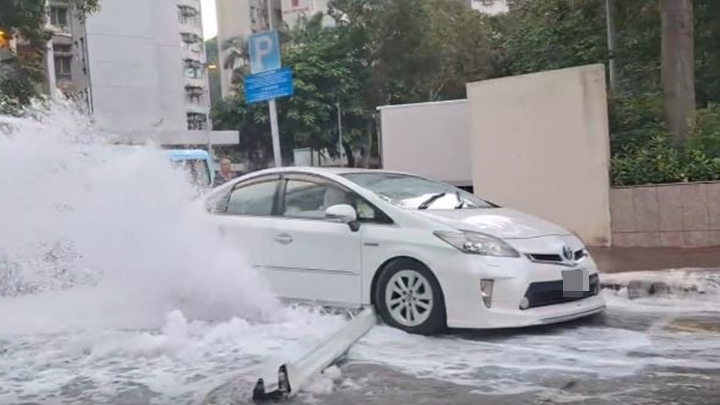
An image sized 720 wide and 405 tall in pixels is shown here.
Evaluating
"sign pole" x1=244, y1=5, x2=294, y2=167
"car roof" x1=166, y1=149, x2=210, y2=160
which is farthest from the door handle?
"sign pole" x1=244, y1=5, x2=294, y2=167

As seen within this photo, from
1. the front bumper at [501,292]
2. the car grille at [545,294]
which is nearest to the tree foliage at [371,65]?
the car grille at [545,294]

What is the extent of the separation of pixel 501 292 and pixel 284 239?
2.10 meters

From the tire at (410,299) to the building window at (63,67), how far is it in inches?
1914

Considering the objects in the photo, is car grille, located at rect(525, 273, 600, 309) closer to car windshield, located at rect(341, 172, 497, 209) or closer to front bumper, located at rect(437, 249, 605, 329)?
front bumper, located at rect(437, 249, 605, 329)

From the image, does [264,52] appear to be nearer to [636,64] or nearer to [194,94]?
[636,64]

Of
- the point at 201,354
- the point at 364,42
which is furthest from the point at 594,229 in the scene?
the point at 364,42

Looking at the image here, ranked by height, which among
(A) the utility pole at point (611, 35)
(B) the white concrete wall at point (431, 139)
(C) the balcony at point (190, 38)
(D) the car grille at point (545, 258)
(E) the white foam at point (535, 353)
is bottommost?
(E) the white foam at point (535, 353)

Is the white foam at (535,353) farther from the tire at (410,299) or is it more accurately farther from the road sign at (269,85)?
the road sign at (269,85)

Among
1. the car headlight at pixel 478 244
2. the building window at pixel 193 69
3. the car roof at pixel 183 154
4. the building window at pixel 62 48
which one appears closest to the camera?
the car headlight at pixel 478 244

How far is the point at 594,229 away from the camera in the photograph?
11.8 metres

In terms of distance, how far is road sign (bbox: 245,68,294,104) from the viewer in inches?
446

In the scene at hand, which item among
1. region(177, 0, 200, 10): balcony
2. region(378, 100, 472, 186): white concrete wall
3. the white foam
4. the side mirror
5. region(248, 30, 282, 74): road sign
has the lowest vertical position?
the white foam

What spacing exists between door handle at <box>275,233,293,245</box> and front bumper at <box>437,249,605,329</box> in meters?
1.55

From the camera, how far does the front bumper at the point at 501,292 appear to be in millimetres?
6449
